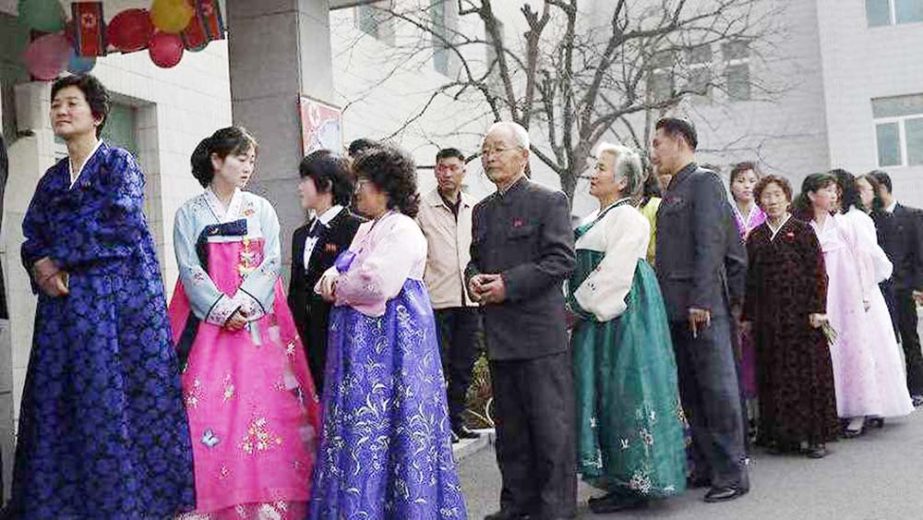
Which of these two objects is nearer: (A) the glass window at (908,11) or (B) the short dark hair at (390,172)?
(B) the short dark hair at (390,172)

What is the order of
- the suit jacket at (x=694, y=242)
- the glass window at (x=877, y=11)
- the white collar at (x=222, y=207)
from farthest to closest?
the glass window at (x=877, y=11) → the suit jacket at (x=694, y=242) → the white collar at (x=222, y=207)

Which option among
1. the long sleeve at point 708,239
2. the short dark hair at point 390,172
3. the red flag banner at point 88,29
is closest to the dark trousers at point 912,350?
the long sleeve at point 708,239

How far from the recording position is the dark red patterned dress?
6176 millimetres

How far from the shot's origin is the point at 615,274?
4918 mm

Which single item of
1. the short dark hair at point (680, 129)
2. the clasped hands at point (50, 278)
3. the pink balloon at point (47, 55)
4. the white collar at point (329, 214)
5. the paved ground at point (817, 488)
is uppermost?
the pink balloon at point (47, 55)

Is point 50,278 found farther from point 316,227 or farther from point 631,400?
point 631,400

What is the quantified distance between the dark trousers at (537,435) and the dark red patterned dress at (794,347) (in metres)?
2.06

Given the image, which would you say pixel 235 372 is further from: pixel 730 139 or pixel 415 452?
pixel 730 139

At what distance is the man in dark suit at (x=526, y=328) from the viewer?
14.9 ft

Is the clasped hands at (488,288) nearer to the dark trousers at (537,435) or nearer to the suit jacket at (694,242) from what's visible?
the dark trousers at (537,435)

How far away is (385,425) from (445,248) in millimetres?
3008

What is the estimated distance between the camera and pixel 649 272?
517cm

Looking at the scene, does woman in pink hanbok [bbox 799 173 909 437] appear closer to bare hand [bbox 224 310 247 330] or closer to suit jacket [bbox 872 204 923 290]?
suit jacket [bbox 872 204 923 290]

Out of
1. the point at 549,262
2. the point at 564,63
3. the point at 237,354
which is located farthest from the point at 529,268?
the point at 564,63
